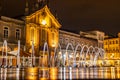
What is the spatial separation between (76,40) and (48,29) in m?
17.0

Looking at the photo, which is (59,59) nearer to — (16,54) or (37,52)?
(37,52)

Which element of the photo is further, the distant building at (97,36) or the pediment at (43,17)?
the distant building at (97,36)

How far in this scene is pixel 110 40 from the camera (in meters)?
128

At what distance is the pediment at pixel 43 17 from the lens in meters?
61.7

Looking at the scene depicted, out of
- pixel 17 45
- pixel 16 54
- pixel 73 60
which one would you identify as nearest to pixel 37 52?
pixel 17 45

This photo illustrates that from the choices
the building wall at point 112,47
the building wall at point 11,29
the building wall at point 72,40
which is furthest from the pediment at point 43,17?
the building wall at point 112,47

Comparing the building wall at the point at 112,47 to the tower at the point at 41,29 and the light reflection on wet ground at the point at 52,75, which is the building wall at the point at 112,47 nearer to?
the tower at the point at 41,29

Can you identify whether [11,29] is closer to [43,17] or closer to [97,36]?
[43,17]

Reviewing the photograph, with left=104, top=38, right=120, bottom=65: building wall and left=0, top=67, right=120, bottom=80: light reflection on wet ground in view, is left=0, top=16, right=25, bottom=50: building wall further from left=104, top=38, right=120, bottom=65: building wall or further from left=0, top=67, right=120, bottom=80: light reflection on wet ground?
left=104, top=38, right=120, bottom=65: building wall

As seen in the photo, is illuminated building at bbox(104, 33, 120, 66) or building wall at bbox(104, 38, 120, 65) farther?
building wall at bbox(104, 38, 120, 65)

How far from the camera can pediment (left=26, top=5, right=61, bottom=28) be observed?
6166cm

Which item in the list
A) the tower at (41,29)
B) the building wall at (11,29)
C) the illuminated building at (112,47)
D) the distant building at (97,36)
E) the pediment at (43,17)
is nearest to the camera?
the building wall at (11,29)

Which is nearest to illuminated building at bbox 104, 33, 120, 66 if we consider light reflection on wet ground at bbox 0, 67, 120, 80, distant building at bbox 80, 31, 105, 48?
distant building at bbox 80, 31, 105, 48

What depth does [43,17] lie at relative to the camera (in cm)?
6481
